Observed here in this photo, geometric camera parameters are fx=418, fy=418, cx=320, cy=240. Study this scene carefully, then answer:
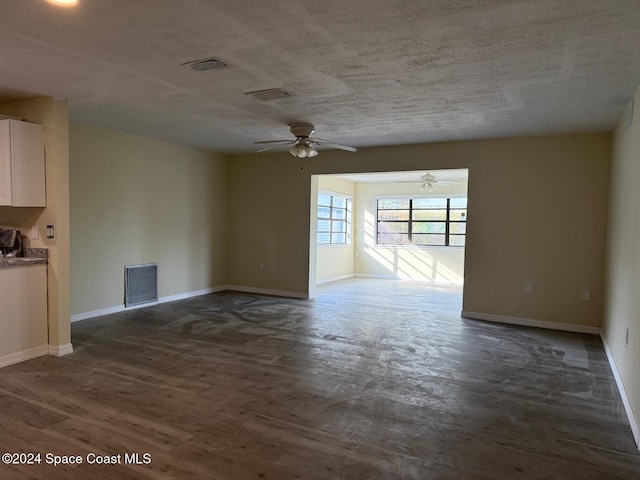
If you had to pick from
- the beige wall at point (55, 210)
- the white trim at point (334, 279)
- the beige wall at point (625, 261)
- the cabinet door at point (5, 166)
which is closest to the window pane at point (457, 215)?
the white trim at point (334, 279)

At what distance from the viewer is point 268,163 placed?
724 centimetres

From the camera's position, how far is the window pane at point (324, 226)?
30.0 feet

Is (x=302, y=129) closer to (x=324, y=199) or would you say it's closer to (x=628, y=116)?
(x=628, y=116)

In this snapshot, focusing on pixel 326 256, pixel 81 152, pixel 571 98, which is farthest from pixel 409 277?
pixel 81 152

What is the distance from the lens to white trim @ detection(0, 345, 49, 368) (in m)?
3.63

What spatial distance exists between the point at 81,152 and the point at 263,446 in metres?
4.39

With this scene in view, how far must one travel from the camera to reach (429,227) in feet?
32.5

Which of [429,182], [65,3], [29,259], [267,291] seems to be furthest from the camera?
[429,182]

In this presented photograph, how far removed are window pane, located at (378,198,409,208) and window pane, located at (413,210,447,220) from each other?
0.31 metres

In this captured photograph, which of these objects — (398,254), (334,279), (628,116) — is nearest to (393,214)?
(398,254)

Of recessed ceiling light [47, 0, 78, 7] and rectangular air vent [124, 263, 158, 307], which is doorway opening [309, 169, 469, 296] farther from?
recessed ceiling light [47, 0, 78, 7]

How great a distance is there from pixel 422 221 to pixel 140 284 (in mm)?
6494

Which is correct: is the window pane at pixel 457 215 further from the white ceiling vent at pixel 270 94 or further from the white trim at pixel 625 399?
the white ceiling vent at pixel 270 94

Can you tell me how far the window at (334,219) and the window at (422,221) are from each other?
0.79 meters
